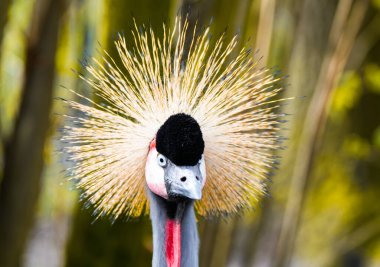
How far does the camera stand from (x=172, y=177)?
2613 mm

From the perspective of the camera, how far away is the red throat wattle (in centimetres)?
275

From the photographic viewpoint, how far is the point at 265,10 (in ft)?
15.5

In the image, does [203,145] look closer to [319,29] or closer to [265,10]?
[265,10]

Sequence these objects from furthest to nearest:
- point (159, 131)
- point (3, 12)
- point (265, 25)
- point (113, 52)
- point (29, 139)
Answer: point (265, 25) < point (29, 139) < point (113, 52) < point (3, 12) < point (159, 131)

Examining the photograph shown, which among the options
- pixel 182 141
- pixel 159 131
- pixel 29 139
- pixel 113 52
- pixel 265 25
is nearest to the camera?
pixel 182 141

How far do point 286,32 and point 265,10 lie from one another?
1807mm

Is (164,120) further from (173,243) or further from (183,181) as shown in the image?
(173,243)

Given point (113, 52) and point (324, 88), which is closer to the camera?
point (113, 52)

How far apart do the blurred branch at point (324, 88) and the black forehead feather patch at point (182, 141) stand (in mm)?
2436

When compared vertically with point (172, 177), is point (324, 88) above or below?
above

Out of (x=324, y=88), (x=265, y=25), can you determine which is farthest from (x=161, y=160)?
(x=324, y=88)

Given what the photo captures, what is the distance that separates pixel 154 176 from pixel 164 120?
0.67 ft

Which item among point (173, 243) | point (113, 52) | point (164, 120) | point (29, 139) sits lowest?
point (173, 243)

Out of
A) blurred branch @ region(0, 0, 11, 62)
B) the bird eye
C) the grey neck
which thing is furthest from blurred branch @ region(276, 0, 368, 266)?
the bird eye
